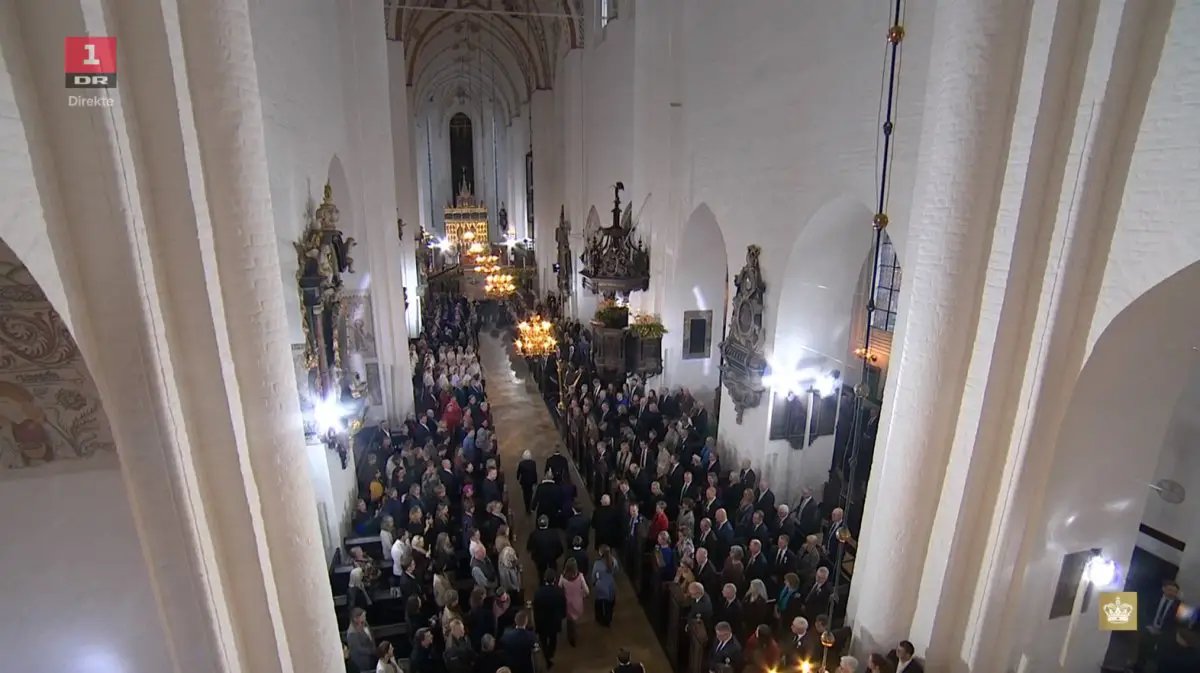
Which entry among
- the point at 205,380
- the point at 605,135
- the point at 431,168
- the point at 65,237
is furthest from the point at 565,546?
the point at 431,168

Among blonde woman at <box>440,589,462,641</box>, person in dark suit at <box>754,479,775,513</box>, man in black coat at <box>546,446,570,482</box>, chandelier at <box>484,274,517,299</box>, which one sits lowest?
blonde woman at <box>440,589,462,641</box>

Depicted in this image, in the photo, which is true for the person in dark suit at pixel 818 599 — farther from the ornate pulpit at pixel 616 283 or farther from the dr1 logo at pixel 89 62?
the dr1 logo at pixel 89 62

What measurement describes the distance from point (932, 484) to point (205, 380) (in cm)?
552

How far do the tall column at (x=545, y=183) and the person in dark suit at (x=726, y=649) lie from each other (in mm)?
17231

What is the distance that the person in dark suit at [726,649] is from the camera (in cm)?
570

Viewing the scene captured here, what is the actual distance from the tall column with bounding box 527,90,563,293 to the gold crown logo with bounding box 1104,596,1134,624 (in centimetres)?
1799

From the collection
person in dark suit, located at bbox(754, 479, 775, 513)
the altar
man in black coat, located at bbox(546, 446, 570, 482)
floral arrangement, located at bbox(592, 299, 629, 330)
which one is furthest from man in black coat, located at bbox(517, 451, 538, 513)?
the altar

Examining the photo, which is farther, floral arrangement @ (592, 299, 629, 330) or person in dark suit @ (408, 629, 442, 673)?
floral arrangement @ (592, 299, 629, 330)

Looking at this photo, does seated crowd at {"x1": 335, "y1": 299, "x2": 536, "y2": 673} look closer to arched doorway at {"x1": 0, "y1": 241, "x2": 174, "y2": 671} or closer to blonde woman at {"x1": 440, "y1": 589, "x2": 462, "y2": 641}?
blonde woman at {"x1": 440, "y1": 589, "x2": 462, "y2": 641}

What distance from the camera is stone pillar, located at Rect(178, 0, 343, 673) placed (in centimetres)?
377

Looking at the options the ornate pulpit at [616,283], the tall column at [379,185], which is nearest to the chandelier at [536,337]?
the ornate pulpit at [616,283]

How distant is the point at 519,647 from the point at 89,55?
5.39 m

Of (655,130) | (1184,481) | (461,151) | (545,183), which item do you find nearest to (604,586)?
(1184,481)

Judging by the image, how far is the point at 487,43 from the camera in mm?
25422
